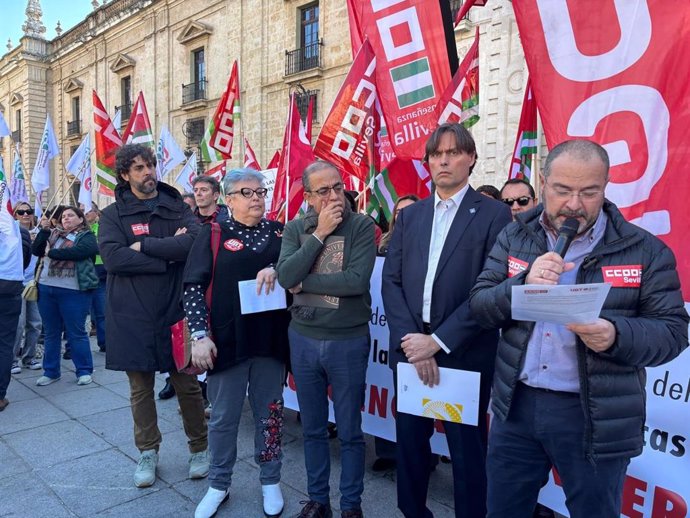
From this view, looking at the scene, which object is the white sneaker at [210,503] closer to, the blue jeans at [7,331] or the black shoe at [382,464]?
the black shoe at [382,464]

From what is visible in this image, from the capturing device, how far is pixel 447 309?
92.4 inches

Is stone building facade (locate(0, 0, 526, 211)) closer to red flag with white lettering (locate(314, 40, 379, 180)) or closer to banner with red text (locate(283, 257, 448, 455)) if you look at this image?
red flag with white lettering (locate(314, 40, 379, 180))

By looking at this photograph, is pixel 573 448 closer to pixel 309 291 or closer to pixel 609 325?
pixel 609 325

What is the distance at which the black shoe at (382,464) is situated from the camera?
3.45 metres

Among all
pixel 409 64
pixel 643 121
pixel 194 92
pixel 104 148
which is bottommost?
pixel 643 121

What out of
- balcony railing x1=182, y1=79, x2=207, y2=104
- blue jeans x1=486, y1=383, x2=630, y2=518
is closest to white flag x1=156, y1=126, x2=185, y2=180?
blue jeans x1=486, y1=383, x2=630, y2=518

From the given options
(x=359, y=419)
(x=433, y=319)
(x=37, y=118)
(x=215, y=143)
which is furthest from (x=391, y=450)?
(x=37, y=118)

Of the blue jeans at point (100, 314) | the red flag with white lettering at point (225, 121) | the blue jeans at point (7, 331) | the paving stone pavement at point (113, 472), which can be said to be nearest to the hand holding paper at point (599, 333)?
the paving stone pavement at point (113, 472)

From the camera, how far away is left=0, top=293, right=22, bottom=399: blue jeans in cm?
462

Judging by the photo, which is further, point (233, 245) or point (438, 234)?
point (233, 245)

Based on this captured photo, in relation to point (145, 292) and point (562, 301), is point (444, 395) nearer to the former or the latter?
point (562, 301)

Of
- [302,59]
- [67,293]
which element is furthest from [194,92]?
[67,293]

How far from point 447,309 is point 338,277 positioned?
1.88 ft

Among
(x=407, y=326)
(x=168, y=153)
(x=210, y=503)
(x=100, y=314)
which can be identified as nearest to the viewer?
(x=407, y=326)
